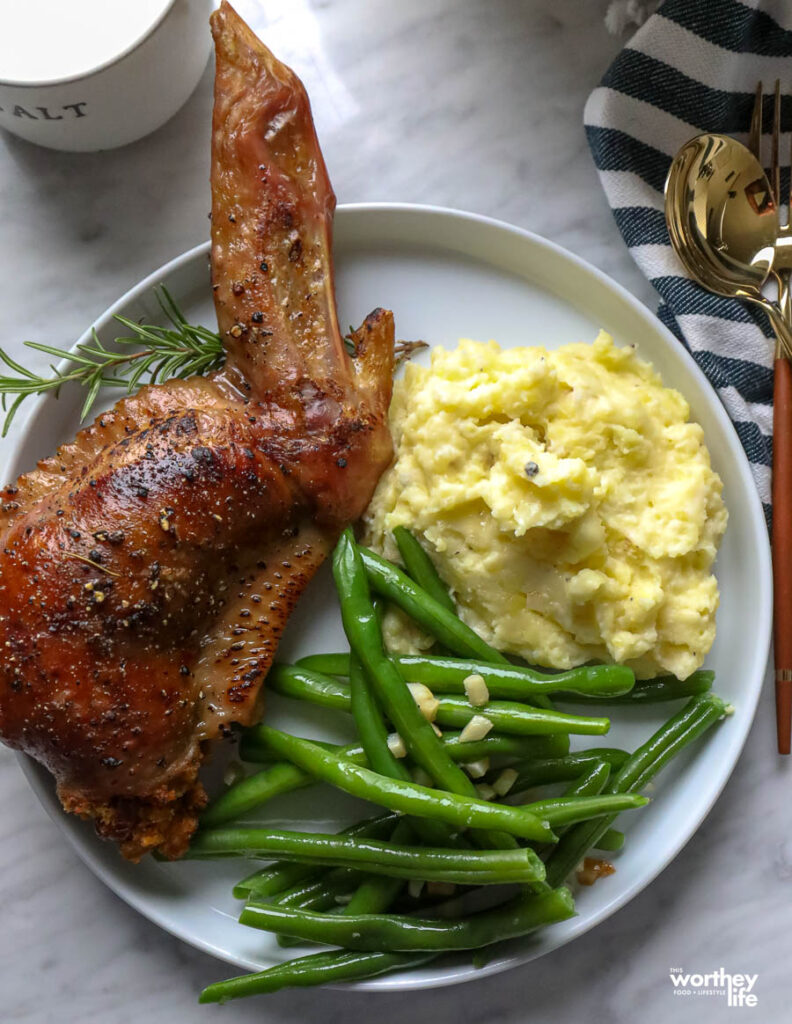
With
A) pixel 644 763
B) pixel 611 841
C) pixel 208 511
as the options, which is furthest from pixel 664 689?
pixel 208 511

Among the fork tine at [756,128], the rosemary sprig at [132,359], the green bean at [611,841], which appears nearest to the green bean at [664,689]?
the green bean at [611,841]

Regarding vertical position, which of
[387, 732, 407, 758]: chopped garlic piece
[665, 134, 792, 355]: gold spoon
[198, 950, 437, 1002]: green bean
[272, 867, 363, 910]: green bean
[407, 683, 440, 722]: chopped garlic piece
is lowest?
[198, 950, 437, 1002]: green bean

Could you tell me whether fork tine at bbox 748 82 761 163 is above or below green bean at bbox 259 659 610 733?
above

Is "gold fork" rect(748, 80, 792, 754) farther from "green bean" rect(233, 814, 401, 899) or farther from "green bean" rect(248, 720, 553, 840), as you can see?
"green bean" rect(233, 814, 401, 899)

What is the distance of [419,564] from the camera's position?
8.83 ft

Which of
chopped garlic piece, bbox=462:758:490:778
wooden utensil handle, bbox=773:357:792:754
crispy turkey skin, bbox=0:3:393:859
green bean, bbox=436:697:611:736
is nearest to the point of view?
crispy turkey skin, bbox=0:3:393:859

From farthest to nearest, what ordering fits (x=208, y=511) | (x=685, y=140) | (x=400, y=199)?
1. (x=400, y=199)
2. (x=685, y=140)
3. (x=208, y=511)

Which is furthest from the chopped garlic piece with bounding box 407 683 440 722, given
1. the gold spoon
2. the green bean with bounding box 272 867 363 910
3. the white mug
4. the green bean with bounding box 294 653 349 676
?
the white mug

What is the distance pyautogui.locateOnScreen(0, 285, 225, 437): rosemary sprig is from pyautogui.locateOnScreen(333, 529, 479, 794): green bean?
791 mm

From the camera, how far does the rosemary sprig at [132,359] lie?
272 cm

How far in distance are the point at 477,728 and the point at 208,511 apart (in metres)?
1.00

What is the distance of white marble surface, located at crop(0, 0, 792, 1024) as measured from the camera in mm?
3014

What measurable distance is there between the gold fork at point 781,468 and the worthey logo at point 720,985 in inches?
32.0

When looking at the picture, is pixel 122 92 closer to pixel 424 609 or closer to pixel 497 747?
pixel 424 609
